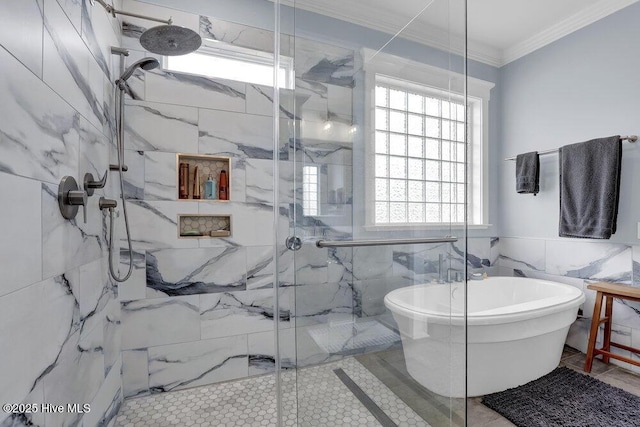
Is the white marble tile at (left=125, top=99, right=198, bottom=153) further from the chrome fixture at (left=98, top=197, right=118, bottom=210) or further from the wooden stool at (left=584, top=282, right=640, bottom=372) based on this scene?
the wooden stool at (left=584, top=282, right=640, bottom=372)

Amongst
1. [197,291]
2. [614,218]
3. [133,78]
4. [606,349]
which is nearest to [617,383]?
[606,349]

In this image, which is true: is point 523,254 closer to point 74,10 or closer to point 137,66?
point 137,66

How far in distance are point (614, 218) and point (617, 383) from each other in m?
1.17

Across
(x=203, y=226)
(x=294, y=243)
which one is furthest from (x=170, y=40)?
(x=294, y=243)

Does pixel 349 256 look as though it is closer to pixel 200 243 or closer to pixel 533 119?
pixel 200 243

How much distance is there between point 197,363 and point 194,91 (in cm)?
182

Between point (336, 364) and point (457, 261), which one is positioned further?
point (457, 261)

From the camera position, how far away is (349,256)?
1558 mm

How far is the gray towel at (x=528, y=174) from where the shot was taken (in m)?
3.05

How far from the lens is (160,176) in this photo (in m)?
2.10

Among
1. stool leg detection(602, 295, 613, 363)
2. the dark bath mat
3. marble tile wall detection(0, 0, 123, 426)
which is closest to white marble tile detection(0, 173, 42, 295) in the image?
marble tile wall detection(0, 0, 123, 426)

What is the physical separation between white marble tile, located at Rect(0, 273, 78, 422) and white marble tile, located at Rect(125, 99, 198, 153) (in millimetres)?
1154

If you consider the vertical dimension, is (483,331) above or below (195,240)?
below

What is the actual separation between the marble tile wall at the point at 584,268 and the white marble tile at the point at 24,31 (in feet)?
11.7
